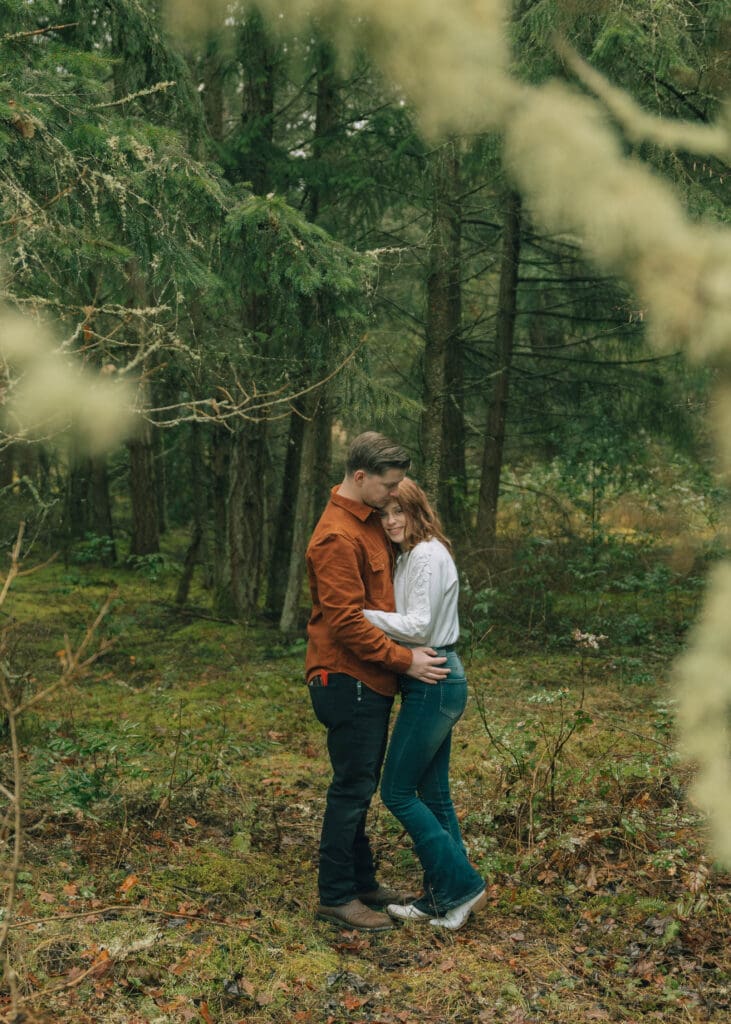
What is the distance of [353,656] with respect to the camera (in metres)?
3.47

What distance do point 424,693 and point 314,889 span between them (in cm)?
117

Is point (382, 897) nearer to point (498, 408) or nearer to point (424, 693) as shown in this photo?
point (424, 693)

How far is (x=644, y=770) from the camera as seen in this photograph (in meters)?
4.88

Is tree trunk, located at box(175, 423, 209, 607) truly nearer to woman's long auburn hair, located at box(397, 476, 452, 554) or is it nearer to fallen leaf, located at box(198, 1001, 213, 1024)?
woman's long auburn hair, located at box(397, 476, 452, 554)

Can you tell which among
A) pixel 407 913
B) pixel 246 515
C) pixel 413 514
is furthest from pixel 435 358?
pixel 407 913

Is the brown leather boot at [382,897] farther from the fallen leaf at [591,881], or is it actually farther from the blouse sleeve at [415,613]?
the blouse sleeve at [415,613]

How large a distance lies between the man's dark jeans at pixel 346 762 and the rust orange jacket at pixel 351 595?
0.07 metres

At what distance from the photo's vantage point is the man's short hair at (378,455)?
11.2 ft

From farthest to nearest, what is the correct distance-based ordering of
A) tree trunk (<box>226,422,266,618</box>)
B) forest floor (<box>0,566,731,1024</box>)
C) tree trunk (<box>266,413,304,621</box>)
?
1. tree trunk (<box>266,413,304,621</box>)
2. tree trunk (<box>226,422,266,618</box>)
3. forest floor (<box>0,566,731,1024</box>)

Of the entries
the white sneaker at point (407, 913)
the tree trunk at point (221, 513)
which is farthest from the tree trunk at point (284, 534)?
the white sneaker at point (407, 913)

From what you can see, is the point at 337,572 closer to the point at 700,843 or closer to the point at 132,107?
the point at 700,843

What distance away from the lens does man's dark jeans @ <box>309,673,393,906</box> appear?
11.4 feet

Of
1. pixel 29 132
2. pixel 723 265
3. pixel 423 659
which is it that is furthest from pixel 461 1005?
pixel 29 132

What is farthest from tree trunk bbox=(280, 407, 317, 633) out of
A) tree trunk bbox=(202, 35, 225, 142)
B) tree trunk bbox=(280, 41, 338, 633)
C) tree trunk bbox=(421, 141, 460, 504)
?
tree trunk bbox=(202, 35, 225, 142)
